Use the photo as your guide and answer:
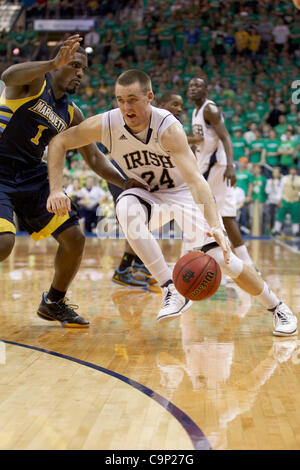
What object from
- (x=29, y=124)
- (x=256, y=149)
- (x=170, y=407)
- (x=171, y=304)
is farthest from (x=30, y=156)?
(x=256, y=149)

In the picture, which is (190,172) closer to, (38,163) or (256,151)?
(38,163)

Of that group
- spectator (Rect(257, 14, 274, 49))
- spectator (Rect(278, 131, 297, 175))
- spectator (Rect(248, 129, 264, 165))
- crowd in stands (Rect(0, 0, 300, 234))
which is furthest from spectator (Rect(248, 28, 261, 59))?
spectator (Rect(278, 131, 297, 175))

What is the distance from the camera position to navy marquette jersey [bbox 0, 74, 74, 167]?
4406 millimetres

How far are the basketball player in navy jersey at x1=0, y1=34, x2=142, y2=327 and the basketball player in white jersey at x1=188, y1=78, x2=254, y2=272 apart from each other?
2433mm

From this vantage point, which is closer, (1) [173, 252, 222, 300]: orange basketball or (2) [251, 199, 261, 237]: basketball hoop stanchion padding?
(1) [173, 252, 222, 300]: orange basketball

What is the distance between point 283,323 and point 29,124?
223 cm

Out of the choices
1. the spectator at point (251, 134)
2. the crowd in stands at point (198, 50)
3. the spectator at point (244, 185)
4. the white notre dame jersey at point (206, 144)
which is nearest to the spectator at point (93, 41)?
the crowd in stands at point (198, 50)

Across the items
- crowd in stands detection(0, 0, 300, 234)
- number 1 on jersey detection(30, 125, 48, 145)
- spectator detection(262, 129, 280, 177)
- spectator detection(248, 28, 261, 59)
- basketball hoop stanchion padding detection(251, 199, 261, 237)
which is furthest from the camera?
spectator detection(248, 28, 261, 59)

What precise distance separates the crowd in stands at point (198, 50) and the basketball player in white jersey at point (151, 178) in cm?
1153

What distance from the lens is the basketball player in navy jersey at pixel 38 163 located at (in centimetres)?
436

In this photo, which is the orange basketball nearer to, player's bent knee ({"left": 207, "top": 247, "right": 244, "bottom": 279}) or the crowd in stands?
player's bent knee ({"left": 207, "top": 247, "right": 244, "bottom": 279})

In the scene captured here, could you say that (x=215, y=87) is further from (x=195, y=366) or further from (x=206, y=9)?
(x=195, y=366)

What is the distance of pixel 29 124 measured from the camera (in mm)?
4477

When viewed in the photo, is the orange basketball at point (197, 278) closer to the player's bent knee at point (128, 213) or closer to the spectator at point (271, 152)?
the player's bent knee at point (128, 213)
